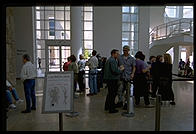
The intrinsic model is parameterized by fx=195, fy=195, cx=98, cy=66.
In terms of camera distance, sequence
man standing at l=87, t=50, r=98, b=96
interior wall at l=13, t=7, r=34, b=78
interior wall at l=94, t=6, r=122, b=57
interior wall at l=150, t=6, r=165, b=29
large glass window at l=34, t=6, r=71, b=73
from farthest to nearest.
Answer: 1. interior wall at l=150, t=6, r=165, b=29
2. interior wall at l=94, t=6, r=122, b=57
3. large glass window at l=34, t=6, r=71, b=73
4. interior wall at l=13, t=7, r=34, b=78
5. man standing at l=87, t=50, r=98, b=96

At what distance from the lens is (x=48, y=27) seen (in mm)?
14352

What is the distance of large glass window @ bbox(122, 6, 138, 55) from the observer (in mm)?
15945

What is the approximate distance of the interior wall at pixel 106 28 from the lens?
48.1 ft

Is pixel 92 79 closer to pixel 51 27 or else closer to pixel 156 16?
pixel 51 27

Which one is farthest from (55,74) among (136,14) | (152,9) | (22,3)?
(152,9)

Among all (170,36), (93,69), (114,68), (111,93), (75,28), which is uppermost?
(75,28)

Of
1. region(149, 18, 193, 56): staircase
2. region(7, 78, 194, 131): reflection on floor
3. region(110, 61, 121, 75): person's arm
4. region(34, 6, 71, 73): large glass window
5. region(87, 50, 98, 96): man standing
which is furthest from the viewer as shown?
region(34, 6, 71, 73): large glass window

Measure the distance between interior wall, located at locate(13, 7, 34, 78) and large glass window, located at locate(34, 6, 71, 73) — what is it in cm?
93

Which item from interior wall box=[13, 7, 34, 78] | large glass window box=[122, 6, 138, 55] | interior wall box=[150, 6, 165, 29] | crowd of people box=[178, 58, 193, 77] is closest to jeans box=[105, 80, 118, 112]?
interior wall box=[13, 7, 34, 78]

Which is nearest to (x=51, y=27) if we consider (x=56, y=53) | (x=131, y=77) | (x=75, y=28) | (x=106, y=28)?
(x=56, y=53)

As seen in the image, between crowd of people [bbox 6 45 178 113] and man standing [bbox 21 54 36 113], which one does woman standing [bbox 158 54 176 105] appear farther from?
man standing [bbox 21 54 36 113]

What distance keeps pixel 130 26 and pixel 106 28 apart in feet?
8.13

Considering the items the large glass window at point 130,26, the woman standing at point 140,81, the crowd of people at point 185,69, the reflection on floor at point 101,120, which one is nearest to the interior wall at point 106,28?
the large glass window at point 130,26

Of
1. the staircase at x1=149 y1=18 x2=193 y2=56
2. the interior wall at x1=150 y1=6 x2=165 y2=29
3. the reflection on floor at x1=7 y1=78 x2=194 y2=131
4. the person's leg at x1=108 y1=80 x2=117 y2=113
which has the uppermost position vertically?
the interior wall at x1=150 y1=6 x2=165 y2=29
